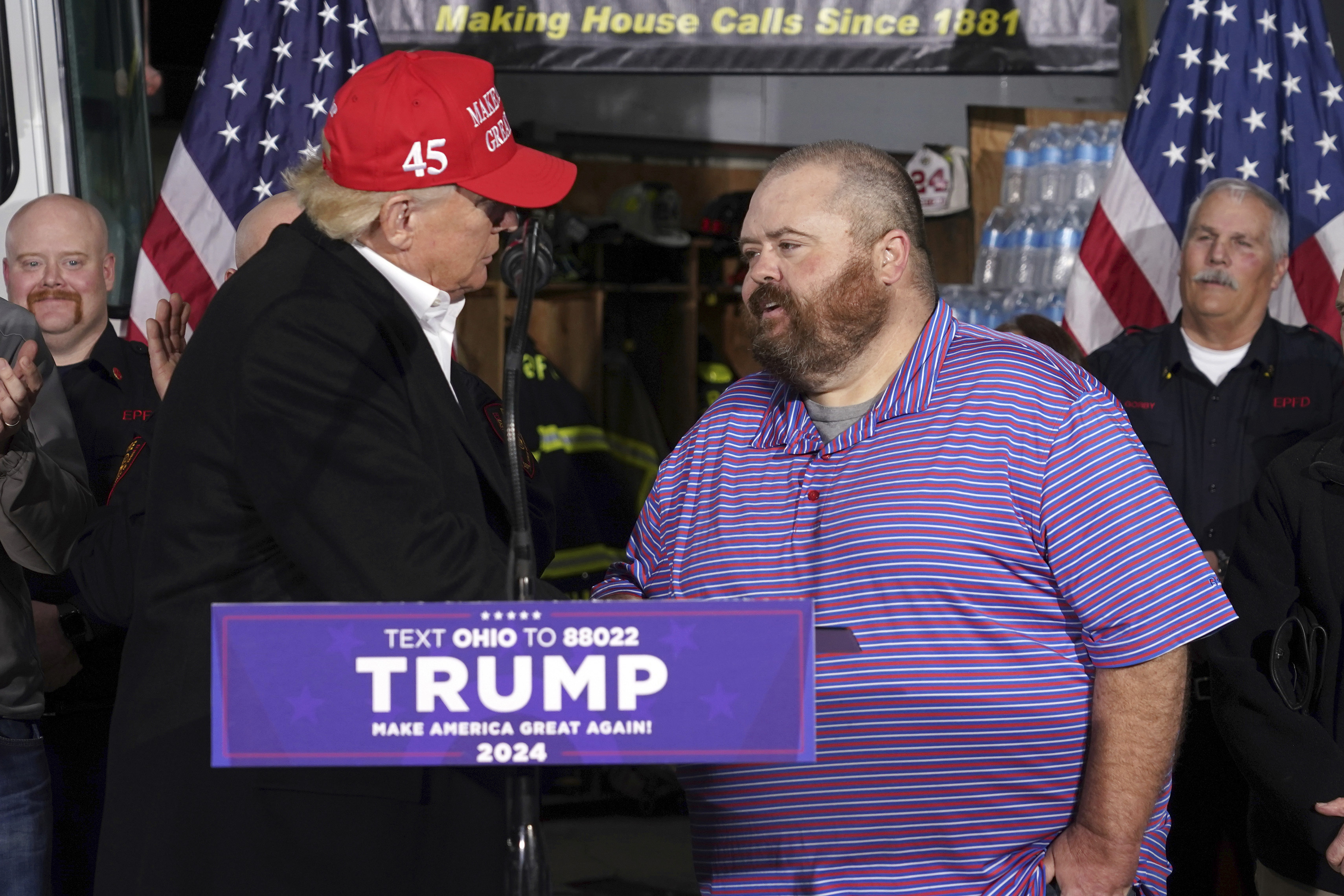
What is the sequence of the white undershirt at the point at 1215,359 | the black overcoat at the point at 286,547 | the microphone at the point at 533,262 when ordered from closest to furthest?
the microphone at the point at 533,262
the black overcoat at the point at 286,547
the white undershirt at the point at 1215,359

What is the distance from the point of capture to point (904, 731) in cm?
188

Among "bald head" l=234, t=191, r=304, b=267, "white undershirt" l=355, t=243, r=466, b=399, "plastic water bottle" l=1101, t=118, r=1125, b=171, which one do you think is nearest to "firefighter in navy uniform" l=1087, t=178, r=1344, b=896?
"plastic water bottle" l=1101, t=118, r=1125, b=171

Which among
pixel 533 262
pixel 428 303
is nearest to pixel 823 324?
pixel 428 303

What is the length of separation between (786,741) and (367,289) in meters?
0.81

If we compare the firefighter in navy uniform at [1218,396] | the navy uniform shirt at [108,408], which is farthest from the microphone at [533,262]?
the firefighter in navy uniform at [1218,396]

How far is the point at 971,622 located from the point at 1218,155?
3144mm

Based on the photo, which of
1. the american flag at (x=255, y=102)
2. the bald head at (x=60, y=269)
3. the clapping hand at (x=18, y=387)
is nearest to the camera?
the clapping hand at (x=18, y=387)

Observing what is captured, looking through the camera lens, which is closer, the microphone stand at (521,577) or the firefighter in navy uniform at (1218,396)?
the microphone stand at (521,577)

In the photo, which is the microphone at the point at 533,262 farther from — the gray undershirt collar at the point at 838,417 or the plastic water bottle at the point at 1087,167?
the plastic water bottle at the point at 1087,167

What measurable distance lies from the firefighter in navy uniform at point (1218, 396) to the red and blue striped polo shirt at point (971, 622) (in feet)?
6.03

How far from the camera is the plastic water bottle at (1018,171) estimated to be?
215 inches

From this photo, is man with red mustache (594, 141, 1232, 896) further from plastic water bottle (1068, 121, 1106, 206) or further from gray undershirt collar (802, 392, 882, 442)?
plastic water bottle (1068, 121, 1106, 206)

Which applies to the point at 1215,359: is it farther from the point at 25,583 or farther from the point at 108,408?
the point at 25,583

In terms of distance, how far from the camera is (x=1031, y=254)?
5316mm
